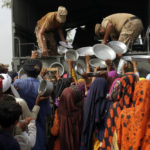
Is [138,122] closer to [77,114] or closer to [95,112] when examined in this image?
[95,112]

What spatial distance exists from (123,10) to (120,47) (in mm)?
5910

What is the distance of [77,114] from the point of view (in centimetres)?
375

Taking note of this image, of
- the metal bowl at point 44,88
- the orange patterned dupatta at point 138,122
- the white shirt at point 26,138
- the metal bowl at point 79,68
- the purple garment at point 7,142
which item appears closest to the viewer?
the purple garment at point 7,142

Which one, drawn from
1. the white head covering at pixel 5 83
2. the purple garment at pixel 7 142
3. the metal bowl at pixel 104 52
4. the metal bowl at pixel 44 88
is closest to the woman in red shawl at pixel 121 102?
the metal bowl at pixel 44 88

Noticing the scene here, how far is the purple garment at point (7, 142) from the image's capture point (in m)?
1.87

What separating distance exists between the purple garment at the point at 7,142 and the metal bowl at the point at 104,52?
14.6 feet

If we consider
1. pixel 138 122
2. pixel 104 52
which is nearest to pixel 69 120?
pixel 138 122

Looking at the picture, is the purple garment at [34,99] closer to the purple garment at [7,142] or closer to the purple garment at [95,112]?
the purple garment at [95,112]

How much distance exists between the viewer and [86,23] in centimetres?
1350

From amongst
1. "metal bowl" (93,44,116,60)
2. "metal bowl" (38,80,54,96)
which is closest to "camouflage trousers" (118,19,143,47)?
"metal bowl" (93,44,116,60)

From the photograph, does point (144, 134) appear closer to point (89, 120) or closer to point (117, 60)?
point (89, 120)

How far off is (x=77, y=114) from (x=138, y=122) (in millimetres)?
1418

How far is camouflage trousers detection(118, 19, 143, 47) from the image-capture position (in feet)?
22.9

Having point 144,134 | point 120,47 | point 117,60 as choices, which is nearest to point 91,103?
point 144,134
